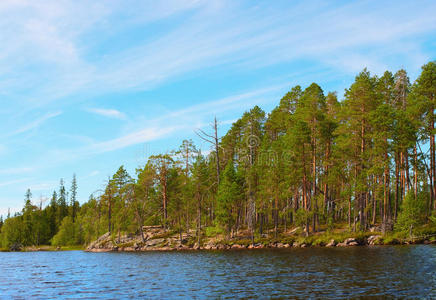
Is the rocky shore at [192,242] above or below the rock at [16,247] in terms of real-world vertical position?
above

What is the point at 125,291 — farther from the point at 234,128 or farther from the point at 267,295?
the point at 234,128

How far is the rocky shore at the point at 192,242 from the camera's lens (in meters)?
45.2

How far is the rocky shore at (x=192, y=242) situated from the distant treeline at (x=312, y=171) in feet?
6.88

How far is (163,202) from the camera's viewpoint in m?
70.5

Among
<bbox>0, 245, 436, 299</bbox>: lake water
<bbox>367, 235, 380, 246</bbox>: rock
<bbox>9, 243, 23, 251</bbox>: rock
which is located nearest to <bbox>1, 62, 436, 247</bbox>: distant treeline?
<bbox>367, 235, 380, 246</bbox>: rock

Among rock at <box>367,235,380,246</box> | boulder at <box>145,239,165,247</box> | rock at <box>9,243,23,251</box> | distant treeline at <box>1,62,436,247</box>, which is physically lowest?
rock at <box>9,243,23,251</box>

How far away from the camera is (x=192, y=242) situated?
6225 cm

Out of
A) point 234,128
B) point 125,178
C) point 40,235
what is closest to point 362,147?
point 234,128

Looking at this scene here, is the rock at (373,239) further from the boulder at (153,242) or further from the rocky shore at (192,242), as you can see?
the boulder at (153,242)

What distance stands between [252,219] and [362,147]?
20359mm

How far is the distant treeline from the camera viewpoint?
4491 centimetres

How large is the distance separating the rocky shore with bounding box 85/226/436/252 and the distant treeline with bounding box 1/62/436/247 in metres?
2.10

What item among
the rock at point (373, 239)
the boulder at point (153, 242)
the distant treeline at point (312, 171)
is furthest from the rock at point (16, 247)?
the rock at point (373, 239)

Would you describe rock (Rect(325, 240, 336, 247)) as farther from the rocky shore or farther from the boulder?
the boulder
